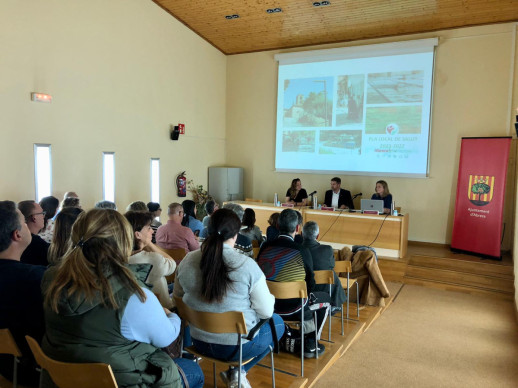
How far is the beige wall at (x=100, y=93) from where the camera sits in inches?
199

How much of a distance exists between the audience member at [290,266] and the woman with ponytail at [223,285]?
0.56 metres

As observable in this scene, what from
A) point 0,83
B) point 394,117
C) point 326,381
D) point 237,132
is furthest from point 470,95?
point 0,83

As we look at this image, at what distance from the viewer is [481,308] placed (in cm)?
483

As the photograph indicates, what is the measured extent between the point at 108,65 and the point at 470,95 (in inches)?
239

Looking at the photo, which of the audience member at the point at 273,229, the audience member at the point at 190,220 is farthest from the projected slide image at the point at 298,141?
the audience member at the point at 273,229

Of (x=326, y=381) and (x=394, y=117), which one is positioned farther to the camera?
(x=394, y=117)

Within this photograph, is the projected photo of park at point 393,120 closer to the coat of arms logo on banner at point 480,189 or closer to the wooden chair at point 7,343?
the coat of arms logo on banner at point 480,189

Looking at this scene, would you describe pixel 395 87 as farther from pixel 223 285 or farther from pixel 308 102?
pixel 223 285

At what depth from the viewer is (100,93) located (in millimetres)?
6172

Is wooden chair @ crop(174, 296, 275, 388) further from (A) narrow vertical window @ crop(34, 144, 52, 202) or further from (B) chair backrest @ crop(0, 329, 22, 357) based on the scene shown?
(A) narrow vertical window @ crop(34, 144, 52, 202)

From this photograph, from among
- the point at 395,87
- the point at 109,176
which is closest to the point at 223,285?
the point at 109,176

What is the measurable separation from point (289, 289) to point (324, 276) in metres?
0.49

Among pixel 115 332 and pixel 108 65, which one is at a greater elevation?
pixel 108 65

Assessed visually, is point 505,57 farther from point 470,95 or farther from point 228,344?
point 228,344
